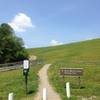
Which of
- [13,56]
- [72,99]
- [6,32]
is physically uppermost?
[6,32]

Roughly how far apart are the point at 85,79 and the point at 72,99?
1430 cm

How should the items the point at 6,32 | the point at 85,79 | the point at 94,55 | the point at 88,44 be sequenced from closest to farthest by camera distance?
the point at 85,79 → the point at 6,32 → the point at 94,55 → the point at 88,44

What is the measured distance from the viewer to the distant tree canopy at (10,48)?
78.9 meters

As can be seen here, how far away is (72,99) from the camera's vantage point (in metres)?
22.3

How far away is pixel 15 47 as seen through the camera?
8094cm

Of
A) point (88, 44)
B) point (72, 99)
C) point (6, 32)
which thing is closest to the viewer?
point (72, 99)

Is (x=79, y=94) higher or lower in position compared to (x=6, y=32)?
lower

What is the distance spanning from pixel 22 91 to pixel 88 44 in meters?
104

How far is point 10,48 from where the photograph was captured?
80.2 m

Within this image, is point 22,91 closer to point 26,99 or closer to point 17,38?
point 26,99

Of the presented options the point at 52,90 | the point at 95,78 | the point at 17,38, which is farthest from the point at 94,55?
the point at 52,90

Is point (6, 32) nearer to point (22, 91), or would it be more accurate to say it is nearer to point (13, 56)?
point (13, 56)

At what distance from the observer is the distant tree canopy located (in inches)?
3107

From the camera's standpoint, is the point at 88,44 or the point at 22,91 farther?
the point at 88,44
